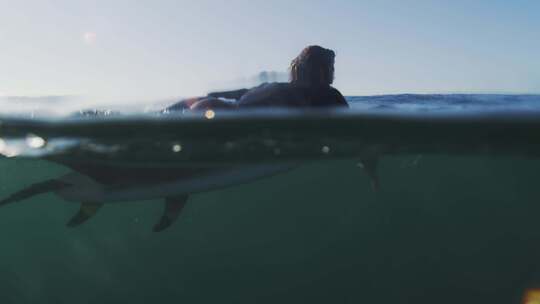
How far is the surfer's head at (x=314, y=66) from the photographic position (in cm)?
519

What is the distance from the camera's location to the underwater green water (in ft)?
70.5

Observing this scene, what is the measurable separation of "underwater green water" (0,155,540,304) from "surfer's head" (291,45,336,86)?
13548 millimetres

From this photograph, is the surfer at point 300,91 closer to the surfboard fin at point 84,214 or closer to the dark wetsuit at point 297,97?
the dark wetsuit at point 297,97

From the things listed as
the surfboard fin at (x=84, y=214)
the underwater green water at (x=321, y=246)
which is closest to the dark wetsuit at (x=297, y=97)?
the surfboard fin at (x=84, y=214)

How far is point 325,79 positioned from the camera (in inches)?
214

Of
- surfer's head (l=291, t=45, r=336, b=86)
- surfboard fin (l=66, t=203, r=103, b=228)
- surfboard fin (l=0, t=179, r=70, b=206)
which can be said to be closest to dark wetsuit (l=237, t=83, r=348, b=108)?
Answer: surfer's head (l=291, t=45, r=336, b=86)

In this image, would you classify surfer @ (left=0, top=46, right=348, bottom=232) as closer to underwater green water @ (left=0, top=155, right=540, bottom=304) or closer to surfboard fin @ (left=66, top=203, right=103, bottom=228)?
surfboard fin @ (left=66, top=203, right=103, bottom=228)

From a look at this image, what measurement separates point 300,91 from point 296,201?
26209 mm

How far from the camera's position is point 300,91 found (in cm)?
580

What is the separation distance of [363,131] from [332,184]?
1848cm

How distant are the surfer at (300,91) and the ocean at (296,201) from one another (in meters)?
0.27

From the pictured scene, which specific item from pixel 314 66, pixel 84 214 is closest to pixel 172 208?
pixel 84 214

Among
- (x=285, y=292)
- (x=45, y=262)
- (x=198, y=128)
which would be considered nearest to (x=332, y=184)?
(x=285, y=292)

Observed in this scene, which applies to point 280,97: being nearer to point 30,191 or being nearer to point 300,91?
point 300,91
